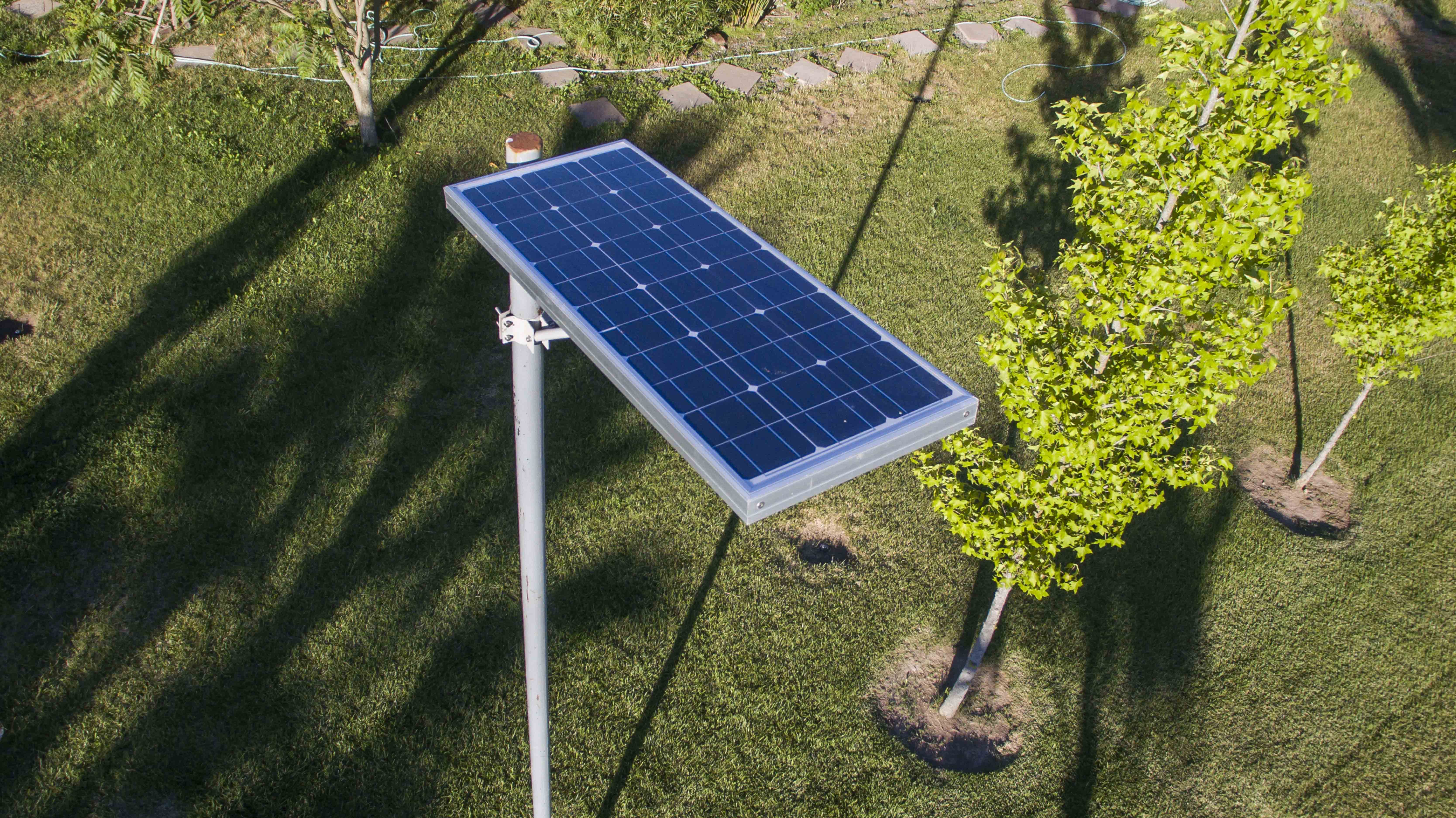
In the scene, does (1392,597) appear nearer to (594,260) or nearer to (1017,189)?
(1017,189)

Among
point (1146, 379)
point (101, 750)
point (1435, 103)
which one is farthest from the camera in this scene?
point (1435, 103)

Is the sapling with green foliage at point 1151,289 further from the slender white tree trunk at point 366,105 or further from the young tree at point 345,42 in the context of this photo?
the slender white tree trunk at point 366,105

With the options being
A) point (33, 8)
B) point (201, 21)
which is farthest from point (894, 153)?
point (33, 8)

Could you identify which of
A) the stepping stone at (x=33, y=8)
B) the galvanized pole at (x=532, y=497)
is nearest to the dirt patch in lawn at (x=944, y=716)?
Answer: the galvanized pole at (x=532, y=497)

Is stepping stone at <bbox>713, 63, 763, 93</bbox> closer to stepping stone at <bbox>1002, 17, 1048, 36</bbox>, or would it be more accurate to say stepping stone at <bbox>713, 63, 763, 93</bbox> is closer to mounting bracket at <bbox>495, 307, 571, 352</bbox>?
stepping stone at <bbox>1002, 17, 1048, 36</bbox>

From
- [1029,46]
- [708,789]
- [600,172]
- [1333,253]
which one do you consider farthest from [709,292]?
[1029,46]

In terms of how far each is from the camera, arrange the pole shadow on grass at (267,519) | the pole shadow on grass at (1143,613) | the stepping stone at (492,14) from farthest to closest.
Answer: the stepping stone at (492,14) → the pole shadow on grass at (1143,613) → the pole shadow on grass at (267,519)
